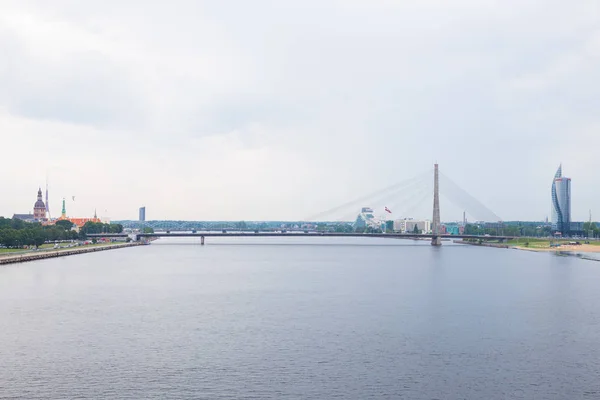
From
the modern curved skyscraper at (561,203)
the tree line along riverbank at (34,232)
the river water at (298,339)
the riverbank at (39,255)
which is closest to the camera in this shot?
the river water at (298,339)

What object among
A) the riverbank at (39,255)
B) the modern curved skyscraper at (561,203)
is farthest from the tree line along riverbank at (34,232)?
the modern curved skyscraper at (561,203)

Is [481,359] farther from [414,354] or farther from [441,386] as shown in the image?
[441,386]

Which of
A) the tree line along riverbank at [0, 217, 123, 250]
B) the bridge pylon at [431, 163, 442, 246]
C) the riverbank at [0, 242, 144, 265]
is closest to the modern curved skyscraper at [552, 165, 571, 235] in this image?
the bridge pylon at [431, 163, 442, 246]

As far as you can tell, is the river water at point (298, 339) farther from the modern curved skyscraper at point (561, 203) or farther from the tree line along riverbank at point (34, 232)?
the modern curved skyscraper at point (561, 203)

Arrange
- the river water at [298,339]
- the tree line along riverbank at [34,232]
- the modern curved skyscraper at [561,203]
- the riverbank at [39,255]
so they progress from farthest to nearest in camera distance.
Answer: the modern curved skyscraper at [561,203] < the tree line along riverbank at [34,232] < the riverbank at [39,255] < the river water at [298,339]

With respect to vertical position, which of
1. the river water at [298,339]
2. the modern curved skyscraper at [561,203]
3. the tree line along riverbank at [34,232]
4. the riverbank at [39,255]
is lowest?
the river water at [298,339]

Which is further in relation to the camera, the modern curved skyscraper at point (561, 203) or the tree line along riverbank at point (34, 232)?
the modern curved skyscraper at point (561, 203)

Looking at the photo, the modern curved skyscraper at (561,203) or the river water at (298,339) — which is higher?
the modern curved skyscraper at (561,203)
